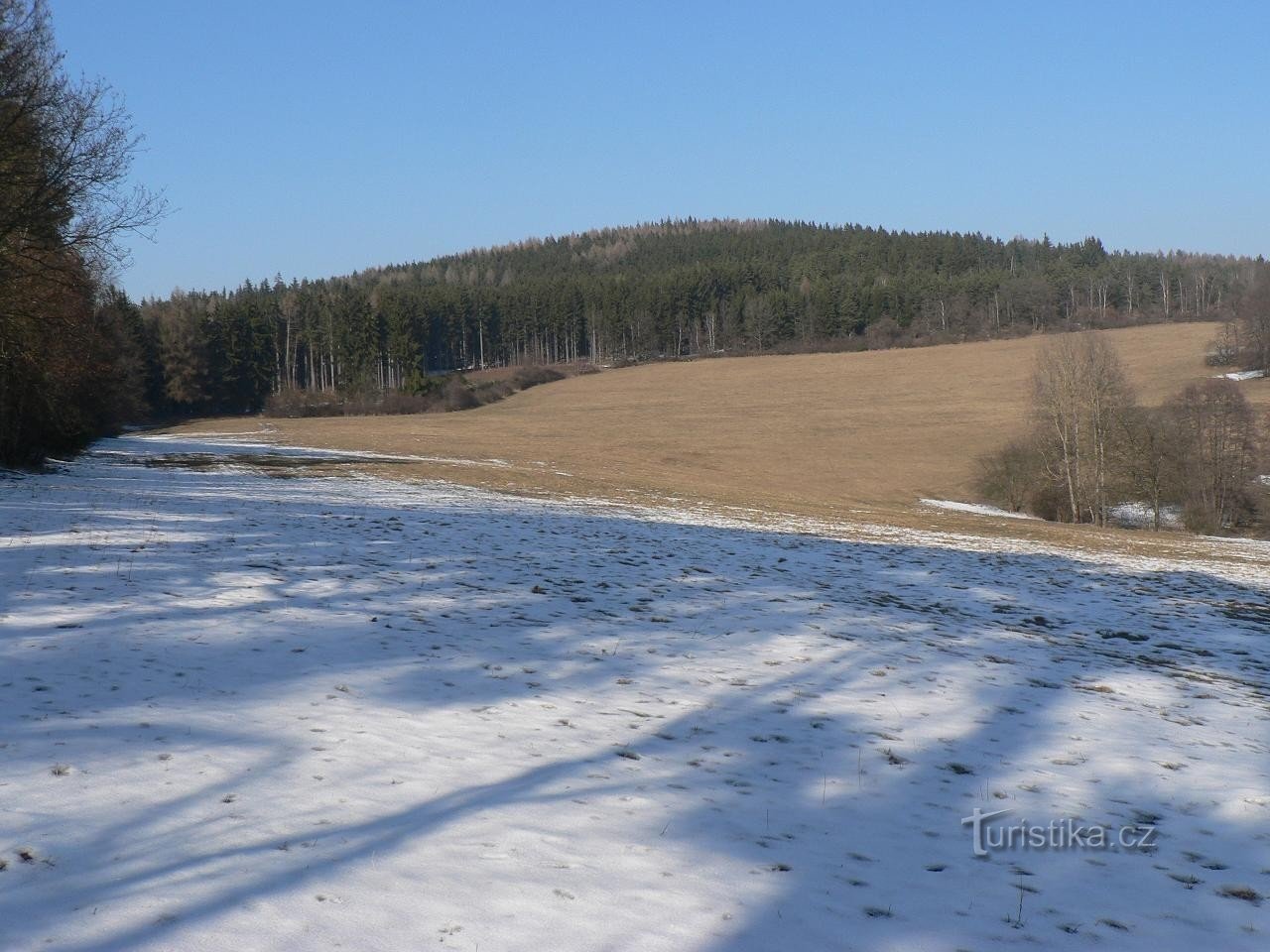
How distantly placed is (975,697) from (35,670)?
8.87 m

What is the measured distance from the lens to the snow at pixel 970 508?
44000 millimetres

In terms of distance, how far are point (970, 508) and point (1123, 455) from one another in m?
8.99

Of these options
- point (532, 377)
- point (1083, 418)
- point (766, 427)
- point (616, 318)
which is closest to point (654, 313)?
point (616, 318)

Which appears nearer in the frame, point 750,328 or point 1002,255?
point 750,328

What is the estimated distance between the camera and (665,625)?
38.3ft

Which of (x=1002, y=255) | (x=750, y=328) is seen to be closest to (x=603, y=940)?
(x=750, y=328)

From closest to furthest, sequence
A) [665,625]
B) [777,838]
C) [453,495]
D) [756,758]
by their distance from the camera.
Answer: [777,838] < [756,758] < [665,625] < [453,495]

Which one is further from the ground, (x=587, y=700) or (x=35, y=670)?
(x=35, y=670)

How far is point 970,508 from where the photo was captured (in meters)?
46.0

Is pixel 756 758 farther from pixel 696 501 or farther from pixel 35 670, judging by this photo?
pixel 696 501

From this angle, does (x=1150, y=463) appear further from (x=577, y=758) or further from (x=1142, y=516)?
(x=577, y=758)

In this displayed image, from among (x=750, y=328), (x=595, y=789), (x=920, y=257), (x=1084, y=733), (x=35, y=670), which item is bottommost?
(x=1084, y=733)

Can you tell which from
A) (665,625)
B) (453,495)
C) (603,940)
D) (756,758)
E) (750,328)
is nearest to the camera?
(603,940)

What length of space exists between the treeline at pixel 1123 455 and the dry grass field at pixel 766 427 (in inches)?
173
